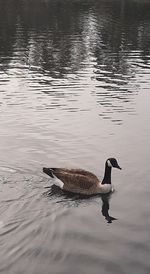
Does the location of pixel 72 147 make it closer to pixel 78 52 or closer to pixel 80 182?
pixel 80 182

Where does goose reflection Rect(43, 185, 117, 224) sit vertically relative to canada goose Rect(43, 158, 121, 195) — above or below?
below

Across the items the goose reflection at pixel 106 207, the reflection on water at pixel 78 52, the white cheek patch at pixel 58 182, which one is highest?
the reflection on water at pixel 78 52

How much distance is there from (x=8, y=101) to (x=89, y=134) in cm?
788

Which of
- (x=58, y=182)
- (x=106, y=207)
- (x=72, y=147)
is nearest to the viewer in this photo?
(x=106, y=207)

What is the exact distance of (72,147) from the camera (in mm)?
23797

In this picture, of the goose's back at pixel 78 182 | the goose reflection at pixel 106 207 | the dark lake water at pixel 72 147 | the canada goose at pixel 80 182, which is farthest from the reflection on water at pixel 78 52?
→ the goose reflection at pixel 106 207

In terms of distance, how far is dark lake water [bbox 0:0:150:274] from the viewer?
1493 cm

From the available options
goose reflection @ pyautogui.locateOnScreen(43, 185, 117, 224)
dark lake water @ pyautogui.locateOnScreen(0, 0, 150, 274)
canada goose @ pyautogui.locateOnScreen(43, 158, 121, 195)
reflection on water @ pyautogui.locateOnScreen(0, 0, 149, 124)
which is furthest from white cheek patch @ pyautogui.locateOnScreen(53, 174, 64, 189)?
reflection on water @ pyautogui.locateOnScreen(0, 0, 149, 124)

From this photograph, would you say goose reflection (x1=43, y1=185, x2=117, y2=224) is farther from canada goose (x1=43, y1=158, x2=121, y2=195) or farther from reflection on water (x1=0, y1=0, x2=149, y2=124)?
reflection on water (x1=0, y1=0, x2=149, y2=124)

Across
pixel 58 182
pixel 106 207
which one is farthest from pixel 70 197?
pixel 106 207

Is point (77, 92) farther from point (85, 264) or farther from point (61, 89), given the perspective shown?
point (85, 264)

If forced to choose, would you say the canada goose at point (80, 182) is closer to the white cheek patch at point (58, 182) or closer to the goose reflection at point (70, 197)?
the white cheek patch at point (58, 182)

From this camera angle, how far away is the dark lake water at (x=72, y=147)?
49.0ft

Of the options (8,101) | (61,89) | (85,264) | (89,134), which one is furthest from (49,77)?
(85,264)
